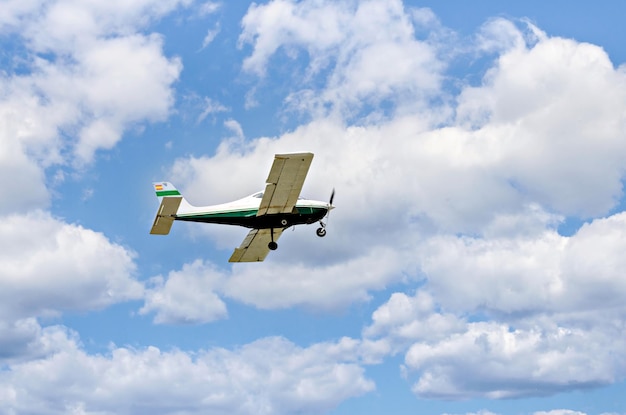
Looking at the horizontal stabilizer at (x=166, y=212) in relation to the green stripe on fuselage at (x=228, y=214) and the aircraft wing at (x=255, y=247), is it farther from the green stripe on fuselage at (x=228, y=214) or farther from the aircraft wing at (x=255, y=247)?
the aircraft wing at (x=255, y=247)

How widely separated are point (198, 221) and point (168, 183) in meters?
2.80

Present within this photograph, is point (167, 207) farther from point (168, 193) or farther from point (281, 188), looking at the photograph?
point (281, 188)

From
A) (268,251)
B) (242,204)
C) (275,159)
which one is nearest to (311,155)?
(275,159)

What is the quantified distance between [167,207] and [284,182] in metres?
6.95

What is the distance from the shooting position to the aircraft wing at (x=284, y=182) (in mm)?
63688

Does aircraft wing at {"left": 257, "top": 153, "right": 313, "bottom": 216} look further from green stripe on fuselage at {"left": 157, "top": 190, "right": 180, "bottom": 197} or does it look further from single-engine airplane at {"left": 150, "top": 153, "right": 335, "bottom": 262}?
green stripe on fuselage at {"left": 157, "top": 190, "right": 180, "bottom": 197}

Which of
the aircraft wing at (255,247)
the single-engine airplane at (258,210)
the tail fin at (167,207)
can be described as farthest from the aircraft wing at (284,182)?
the tail fin at (167,207)

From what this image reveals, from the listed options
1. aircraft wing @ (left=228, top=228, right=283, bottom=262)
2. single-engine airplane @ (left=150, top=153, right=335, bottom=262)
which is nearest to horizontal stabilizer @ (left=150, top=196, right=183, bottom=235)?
single-engine airplane @ (left=150, top=153, right=335, bottom=262)

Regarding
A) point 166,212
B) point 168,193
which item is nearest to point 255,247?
point 168,193

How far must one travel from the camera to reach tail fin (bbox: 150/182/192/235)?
66.4 meters

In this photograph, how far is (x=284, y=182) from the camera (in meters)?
65.0

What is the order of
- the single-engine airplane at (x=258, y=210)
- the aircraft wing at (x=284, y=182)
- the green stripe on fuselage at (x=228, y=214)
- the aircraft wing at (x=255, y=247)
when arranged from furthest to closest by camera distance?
the aircraft wing at (x=255, y=247), the green stripe on fuselage at (x=228, y=214), the single-engine airplane at (x=258, y=210), the aircraft wing at (x=284, y=182)

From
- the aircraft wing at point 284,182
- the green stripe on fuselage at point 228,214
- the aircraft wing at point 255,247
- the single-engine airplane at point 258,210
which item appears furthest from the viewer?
the aircraft wing at point 255,247

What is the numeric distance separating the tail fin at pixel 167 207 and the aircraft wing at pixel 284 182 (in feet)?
14.9
